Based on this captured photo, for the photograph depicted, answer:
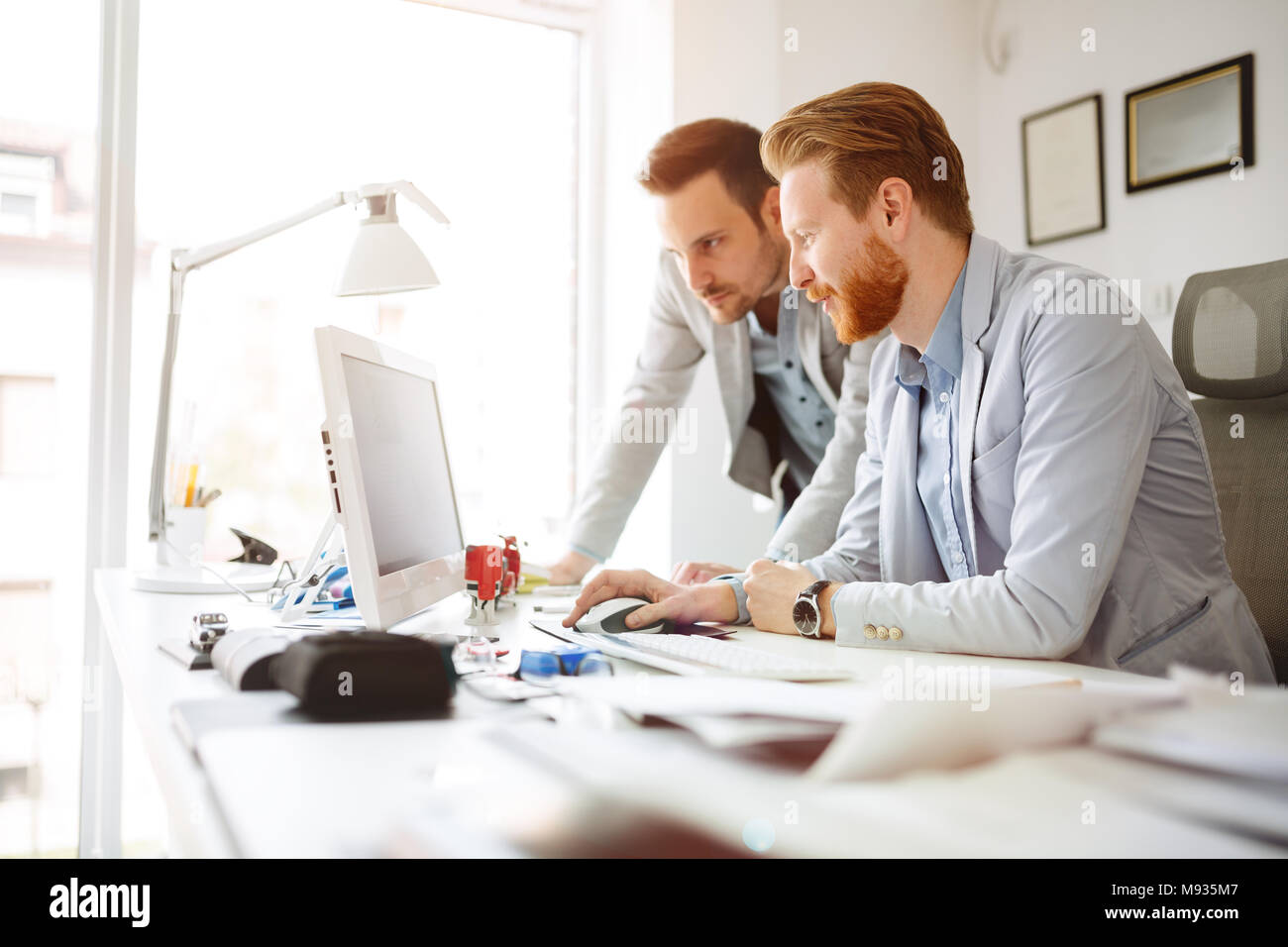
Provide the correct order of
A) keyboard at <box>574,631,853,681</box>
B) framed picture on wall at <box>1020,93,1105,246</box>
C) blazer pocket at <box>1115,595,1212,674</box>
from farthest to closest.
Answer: framed picture on wall at <box>1020,93,1105,246</box> < blazer pocket at <box>1115,595,1212,674</box> < keyboard at <box>574,631,853,681</box>

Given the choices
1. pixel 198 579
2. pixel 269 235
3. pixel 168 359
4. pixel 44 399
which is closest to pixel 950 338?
pixel 269 235

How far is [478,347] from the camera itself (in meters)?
2.61

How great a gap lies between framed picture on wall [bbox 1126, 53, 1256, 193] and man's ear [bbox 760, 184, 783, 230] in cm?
118

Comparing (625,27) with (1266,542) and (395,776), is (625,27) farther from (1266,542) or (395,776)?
(395,776)

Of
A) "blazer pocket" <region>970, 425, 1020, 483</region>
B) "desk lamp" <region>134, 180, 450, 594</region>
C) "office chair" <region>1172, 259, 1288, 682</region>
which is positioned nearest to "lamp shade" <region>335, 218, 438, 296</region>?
"desk lamp" <region>134, 180, 450, 594</region>

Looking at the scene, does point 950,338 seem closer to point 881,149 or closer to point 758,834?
point 881,149

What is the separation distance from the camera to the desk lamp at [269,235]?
4.58 feet

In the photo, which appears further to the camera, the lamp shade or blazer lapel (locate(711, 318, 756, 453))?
blazer lapel (locate(711, 318, 756, 453))

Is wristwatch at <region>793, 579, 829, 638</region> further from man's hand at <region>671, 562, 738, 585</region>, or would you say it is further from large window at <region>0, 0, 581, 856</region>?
large window at <region>0, 0, 581, 856</region>

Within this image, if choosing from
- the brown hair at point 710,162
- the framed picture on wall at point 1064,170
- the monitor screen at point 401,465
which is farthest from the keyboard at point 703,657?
the framed picture on wall at point 1064,170

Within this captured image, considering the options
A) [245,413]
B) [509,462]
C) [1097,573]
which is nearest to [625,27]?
[509,462]

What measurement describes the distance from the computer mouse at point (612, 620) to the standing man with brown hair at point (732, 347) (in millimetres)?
555

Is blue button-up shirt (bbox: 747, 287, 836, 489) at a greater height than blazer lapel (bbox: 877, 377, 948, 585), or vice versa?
blue button-up shirt (bbox: 747, 287, 836, 489)

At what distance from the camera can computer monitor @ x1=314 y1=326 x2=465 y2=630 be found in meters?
0.94
